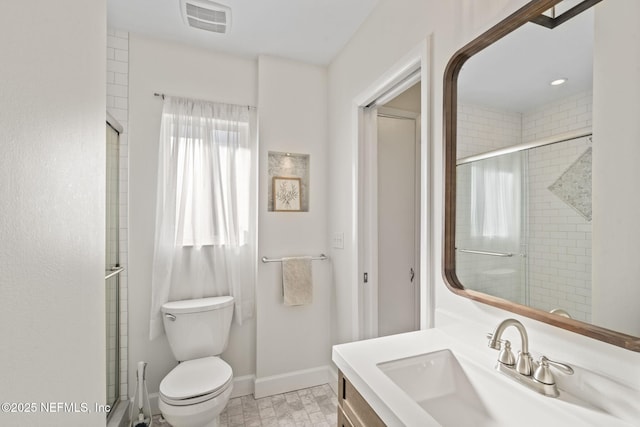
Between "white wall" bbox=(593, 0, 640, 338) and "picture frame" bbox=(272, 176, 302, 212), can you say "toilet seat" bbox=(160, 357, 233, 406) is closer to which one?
"picture frame" bbox=(272, 176, 302, 212)

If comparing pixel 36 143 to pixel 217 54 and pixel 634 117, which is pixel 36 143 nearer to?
pixel 634 117

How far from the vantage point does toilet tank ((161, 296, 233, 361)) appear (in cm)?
187

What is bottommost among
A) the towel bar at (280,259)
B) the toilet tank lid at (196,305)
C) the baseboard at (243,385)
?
the baseboard at (243,385)

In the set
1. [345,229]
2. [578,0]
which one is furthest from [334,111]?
[578,0]

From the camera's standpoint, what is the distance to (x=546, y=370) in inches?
29.8

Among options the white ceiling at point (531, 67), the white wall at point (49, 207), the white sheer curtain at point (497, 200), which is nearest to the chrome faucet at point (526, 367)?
the white sheer curtain at point (497, 200)

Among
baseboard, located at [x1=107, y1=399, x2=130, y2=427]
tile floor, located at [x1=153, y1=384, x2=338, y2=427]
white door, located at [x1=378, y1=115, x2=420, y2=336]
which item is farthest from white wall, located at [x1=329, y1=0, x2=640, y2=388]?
baseboard, located at [x1=107, y1=399, x2=130, y2=427]

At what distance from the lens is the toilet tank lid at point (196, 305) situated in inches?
73.7

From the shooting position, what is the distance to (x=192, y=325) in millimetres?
1882

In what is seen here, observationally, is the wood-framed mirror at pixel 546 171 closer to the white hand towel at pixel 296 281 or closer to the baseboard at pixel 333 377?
the white hand towel at pixel 296 281

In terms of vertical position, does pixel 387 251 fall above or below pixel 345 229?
below

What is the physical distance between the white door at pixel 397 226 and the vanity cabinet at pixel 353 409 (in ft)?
3.68

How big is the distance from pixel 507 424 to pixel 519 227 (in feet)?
1.85

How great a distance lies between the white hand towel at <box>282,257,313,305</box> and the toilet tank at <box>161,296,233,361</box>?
450 mm
